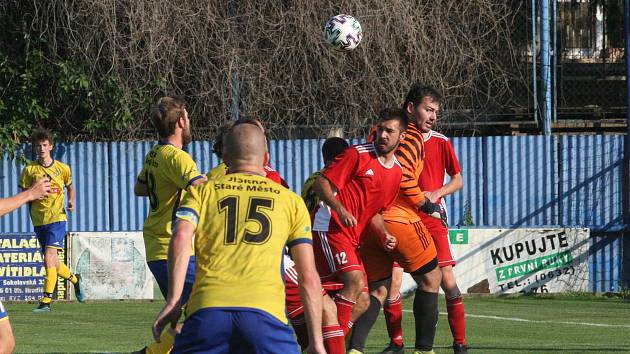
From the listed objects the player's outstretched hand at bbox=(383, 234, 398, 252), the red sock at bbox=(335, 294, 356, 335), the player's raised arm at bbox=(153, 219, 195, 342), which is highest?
the player's raised arm at bbox=(153, 219, 195, 342)

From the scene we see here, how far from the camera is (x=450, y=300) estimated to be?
34.1 feet

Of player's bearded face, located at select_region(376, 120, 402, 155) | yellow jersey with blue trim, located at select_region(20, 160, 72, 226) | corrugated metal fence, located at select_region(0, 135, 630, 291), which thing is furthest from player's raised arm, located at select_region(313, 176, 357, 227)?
corrugated metal fence, located at select_region(0, 135, 630, 291)

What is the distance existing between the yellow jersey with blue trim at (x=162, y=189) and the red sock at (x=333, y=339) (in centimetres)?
134

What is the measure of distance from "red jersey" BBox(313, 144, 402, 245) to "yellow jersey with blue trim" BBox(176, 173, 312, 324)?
3.58 meters

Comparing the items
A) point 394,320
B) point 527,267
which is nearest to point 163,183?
point 394,320

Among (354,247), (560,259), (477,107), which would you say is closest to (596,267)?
(560,259)

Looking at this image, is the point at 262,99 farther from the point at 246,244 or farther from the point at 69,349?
the point at 246,244

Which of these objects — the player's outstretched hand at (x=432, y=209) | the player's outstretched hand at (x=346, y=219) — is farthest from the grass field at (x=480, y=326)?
the player's outstretched hand at (x=346, y=219)

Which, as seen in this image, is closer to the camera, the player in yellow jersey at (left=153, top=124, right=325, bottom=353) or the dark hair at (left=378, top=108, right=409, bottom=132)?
the player in yellow jersey at (left=153, top=124, right=325, bottom=353)

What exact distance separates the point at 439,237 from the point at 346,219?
6.21ft

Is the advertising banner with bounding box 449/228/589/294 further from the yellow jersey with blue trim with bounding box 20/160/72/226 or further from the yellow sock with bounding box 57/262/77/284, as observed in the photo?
the yellow jersey with blue trim with bounding box 20/160/72/226

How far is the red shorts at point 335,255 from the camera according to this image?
923 cm

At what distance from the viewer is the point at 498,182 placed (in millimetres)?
20062

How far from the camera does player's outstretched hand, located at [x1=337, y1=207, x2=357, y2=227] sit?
8961mm
